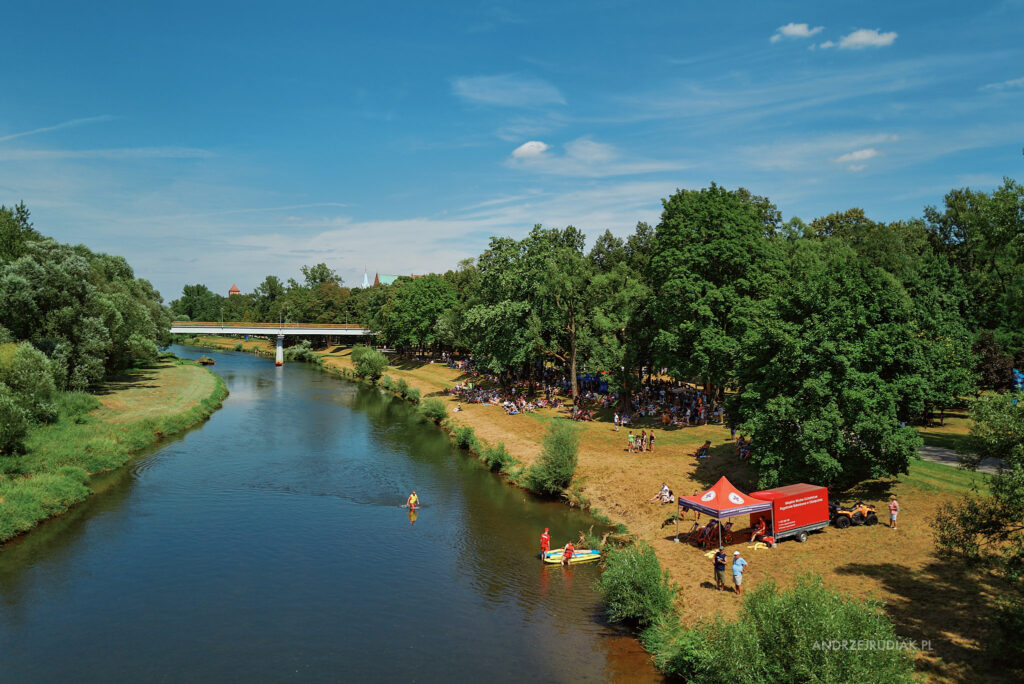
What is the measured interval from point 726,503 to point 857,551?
5.29m

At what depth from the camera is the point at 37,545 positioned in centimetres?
3066

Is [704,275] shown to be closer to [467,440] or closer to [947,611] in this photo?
[467,440]

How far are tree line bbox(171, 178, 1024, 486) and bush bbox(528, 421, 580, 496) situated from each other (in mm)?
10225

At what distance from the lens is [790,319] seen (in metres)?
34.0

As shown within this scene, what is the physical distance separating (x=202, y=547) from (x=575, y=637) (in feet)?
64.3

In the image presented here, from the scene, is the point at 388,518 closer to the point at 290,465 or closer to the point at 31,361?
the point at 290,465

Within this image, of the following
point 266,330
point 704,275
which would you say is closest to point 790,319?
point 704,275

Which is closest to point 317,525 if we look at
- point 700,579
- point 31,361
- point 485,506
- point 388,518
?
point 388,518

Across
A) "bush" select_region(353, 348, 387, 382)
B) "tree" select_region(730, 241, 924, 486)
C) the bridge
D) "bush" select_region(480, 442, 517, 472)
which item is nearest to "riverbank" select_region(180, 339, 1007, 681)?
"bush" select_region(480, 442, 517, 472)

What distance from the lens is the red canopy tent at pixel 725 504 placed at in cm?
2634

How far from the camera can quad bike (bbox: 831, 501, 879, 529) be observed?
27.5 meters

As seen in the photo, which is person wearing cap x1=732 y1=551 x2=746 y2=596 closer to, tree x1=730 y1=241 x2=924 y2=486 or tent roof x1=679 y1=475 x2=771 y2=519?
tent roof x1=679 y1=475 x2=771 y2=519

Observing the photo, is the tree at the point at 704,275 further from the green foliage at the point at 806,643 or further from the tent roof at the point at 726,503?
the green foliage at the point at 806,643

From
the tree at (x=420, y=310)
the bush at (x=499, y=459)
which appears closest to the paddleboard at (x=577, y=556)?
the bush at (x=499, y=459)
